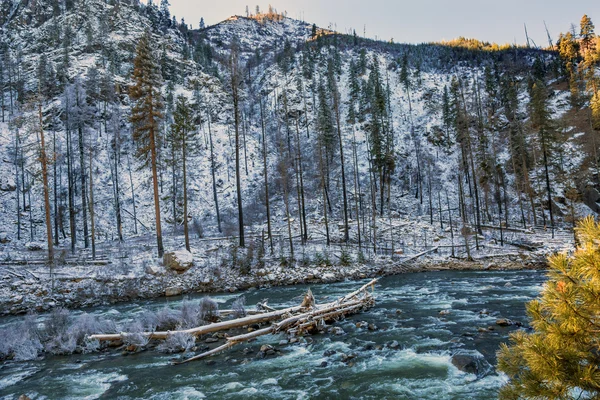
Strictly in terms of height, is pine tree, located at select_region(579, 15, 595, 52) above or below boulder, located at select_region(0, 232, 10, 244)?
above

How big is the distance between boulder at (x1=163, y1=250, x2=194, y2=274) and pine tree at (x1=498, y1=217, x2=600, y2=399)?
2103 centimetres

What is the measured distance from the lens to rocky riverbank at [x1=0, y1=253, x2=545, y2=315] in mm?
16750

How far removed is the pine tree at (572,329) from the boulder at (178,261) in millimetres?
21030

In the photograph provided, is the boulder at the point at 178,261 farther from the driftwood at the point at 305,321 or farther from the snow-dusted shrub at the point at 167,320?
the driftwood at the point at 305,321

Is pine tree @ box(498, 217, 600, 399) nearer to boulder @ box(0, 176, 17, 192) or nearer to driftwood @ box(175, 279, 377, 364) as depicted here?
driftwood @ box(175, 279, 377, 364)

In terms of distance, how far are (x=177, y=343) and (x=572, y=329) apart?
9.38m

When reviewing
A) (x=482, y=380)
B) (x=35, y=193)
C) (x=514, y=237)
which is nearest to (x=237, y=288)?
(x=482, y=380)

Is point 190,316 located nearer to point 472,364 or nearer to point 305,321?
Answer: point 305,321

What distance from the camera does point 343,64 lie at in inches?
3497

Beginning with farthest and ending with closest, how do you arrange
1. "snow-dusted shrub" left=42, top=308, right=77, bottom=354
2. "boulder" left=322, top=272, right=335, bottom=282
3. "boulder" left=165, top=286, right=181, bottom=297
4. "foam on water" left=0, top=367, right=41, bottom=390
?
"boulder" left=322, top=272, right=335, bottom=282, "boulder" left=165, top=286, right=181, bottom=297, "snow-dusted shrub" left=42, top=308, right=77, bottom=354, "foam on water" left=0, top=367, right=41, bottom=390

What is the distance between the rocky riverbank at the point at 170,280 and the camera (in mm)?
16750

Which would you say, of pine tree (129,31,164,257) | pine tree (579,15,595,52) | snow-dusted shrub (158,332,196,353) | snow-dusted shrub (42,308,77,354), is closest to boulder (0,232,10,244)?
pine tree (129,31,164,257)

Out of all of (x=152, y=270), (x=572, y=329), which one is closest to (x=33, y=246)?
(x=152, y=270)

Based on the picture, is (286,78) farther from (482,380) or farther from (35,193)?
(482,380)
